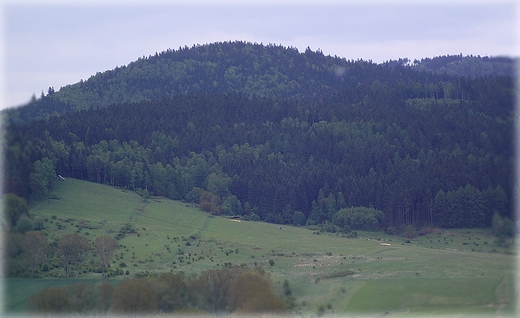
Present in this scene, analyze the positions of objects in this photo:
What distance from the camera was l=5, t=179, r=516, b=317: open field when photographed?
43.6 metres

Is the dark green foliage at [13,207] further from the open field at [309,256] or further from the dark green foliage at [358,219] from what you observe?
the dark green foliage at [358,219]

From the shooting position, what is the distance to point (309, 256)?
68188 millimetres

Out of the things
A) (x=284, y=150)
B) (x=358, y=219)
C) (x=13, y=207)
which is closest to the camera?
(x=13, y=207)

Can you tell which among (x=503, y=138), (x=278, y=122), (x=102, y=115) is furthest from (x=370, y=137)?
(x=503, y=138)

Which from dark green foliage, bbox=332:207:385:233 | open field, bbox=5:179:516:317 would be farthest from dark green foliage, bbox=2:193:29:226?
dark green foliage, bbox=332:207:385:233

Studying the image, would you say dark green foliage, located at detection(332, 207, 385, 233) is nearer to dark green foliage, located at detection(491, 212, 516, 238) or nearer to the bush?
dark green foliage, located at detection(491, 212, 516, 238)

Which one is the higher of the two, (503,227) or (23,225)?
(23,225)

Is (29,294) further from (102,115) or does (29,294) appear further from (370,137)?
(102,115)

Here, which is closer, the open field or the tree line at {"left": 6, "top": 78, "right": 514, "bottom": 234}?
the open field

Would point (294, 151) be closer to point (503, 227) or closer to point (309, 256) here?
point (309, 256)

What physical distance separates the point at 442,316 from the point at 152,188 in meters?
86.3

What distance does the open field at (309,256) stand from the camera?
143 ft

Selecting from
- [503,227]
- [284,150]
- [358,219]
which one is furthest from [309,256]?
[284,150]

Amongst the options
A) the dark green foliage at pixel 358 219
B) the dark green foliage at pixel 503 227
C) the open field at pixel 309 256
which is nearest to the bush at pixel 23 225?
the open field at pixel 309 256
